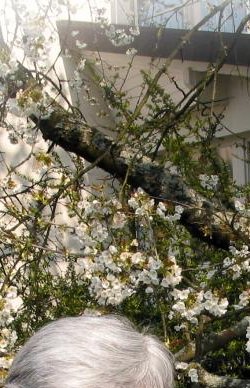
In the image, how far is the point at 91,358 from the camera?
1411 mm

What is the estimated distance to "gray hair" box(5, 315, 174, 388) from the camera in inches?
54.3

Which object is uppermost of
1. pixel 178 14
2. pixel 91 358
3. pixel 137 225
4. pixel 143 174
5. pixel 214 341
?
pixel 178 14

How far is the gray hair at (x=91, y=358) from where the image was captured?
1.38 metres

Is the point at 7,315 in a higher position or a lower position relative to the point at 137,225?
lower

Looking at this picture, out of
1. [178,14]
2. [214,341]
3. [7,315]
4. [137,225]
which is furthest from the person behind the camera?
[178,14]

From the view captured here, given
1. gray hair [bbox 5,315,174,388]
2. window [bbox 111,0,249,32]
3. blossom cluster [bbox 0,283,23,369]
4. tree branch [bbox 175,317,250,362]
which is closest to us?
gray hair [bbox 5,315,174,388]

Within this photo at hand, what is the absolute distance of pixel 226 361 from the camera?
4141 mm

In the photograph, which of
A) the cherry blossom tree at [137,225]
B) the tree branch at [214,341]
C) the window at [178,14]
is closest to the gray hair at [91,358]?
the cherry blossom tree at [137,225]

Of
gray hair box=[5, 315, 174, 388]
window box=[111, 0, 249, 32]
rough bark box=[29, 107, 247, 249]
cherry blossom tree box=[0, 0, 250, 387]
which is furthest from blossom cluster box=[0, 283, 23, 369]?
window box=[111, 0, 249, 32]

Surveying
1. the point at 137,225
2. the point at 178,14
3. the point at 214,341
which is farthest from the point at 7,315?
the point at 178,14

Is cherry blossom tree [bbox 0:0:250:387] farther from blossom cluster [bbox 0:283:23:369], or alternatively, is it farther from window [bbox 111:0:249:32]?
window [bbox 111:0:249:32]

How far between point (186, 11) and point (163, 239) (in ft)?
10.6

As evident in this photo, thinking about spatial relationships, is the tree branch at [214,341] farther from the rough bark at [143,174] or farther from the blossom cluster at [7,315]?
the blossom cluster at [7,315]

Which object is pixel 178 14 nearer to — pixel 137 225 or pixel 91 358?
pixel 137 225
